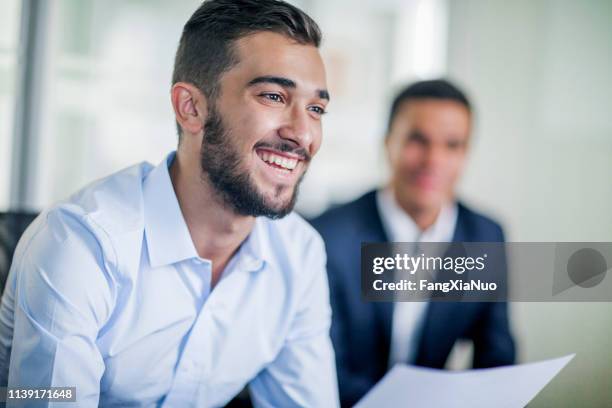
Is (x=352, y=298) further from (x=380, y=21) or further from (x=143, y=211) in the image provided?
(x=380, y=21)

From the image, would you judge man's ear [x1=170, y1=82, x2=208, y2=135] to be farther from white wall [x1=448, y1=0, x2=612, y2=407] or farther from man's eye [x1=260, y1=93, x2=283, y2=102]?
white wall [x1=448, y1=0, x2=612, y2=407]

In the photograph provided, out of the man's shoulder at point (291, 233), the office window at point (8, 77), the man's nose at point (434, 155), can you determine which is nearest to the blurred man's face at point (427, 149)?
the man's nose at point (434, 155)

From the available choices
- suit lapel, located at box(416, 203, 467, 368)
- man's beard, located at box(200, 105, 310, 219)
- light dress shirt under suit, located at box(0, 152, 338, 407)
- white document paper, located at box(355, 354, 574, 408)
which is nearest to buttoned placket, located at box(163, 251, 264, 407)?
light dress shirt under suit, located at box(0, 152, 338, 407)

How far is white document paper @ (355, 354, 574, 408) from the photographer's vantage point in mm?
653

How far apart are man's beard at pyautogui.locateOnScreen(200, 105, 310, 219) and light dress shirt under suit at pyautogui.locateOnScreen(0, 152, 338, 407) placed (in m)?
0.07

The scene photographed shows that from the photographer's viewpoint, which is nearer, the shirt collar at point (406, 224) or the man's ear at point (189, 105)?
the man's ear at point (189, 105)

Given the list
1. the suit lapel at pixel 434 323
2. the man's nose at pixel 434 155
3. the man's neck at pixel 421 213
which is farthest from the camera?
the man's nose at pixel 434 155

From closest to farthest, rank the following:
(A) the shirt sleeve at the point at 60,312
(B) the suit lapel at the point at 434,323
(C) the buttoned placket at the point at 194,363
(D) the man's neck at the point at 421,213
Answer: (A) the shirt sleeve at the point at 60,312 < (C) the buttoned placket at the point at 194,363 < (B) the suit lapel at the point at 434,323 < (D) the man's neck at the point at 421,213

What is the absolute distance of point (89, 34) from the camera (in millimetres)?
1320

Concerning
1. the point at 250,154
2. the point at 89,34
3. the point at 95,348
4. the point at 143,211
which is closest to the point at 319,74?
the point at 250,154

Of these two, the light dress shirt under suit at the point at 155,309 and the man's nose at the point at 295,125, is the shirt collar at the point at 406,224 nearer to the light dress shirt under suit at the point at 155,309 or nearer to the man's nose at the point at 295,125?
the light dress shirt under suit at the point at 155,309

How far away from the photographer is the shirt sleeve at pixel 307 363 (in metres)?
0.75

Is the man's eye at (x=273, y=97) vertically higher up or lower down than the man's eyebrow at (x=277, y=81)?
lower down


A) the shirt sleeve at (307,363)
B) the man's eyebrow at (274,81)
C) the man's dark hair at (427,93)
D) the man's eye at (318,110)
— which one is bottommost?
the shirt sleeve at (307,363)
